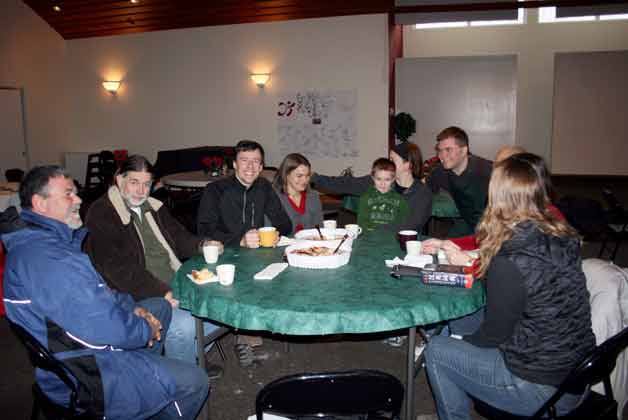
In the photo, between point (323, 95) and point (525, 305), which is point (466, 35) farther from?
point (525, 305)

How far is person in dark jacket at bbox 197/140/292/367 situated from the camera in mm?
3355

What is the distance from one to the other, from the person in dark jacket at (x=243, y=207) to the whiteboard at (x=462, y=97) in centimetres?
796

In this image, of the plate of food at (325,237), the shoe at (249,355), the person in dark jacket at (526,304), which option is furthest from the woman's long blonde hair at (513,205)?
the shoe at (249,355)

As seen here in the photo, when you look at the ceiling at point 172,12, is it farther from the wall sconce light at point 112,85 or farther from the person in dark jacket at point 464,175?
the person in dark jacket at point 464,175

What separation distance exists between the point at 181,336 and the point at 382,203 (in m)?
1.72

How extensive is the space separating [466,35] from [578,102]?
316cm

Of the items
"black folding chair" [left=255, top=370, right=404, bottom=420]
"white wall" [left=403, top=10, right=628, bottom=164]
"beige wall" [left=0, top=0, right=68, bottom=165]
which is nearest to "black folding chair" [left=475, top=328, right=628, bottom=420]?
"black folding chair" [left=255, top=370, right=404, bottom=420]

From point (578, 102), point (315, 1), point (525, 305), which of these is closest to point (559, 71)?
point (578, 102)

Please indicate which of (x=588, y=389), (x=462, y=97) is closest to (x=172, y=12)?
(x=462, y=97)

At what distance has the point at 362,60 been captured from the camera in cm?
948

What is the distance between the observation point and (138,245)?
2.98m

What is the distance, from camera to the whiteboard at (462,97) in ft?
35.6

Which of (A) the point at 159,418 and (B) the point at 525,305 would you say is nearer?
(B) the point at 525,305

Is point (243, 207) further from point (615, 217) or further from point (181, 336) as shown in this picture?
point (615, 217)
